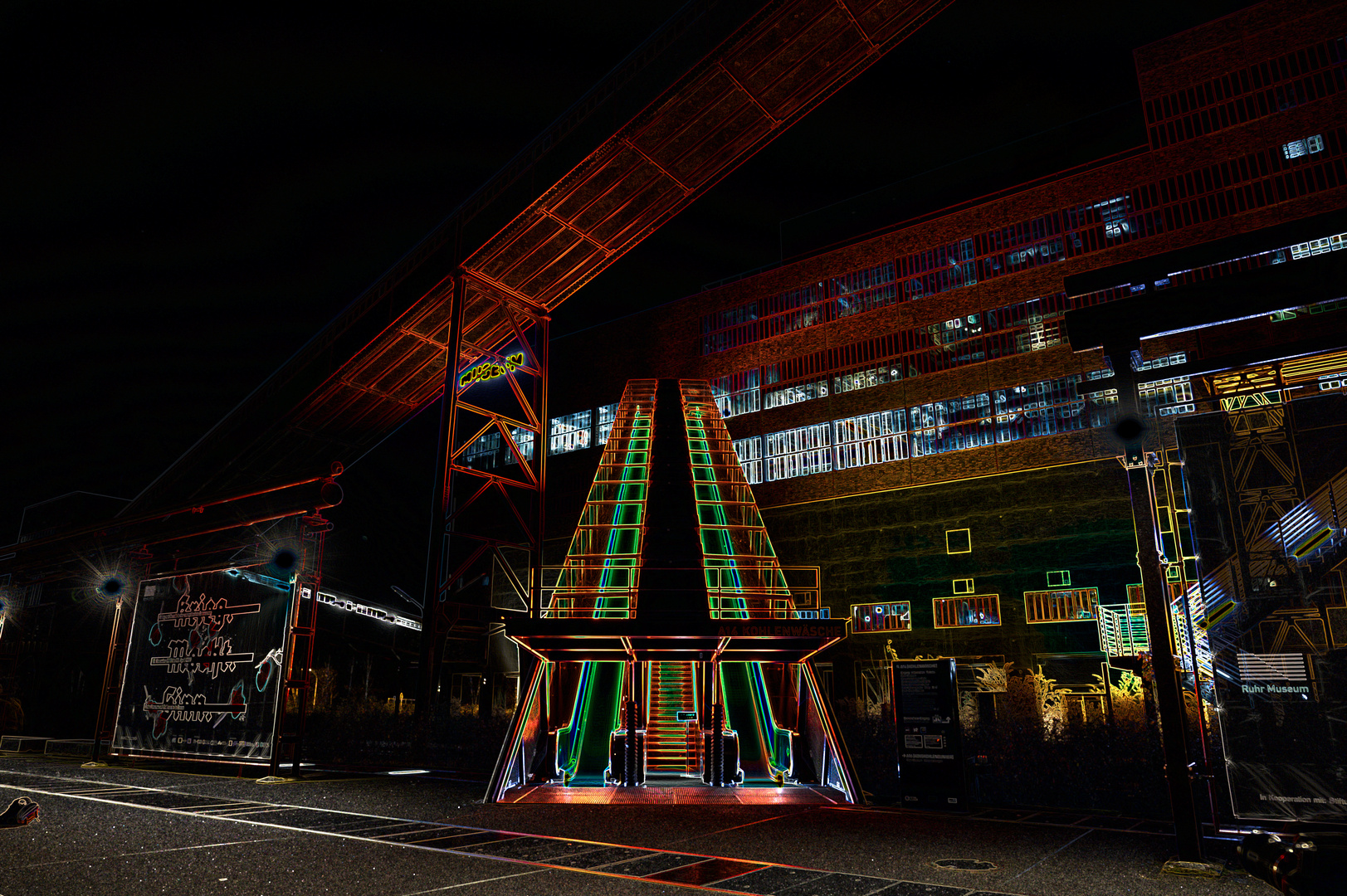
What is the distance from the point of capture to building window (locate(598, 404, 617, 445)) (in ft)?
122

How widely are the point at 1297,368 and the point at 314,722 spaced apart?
77.9 feet

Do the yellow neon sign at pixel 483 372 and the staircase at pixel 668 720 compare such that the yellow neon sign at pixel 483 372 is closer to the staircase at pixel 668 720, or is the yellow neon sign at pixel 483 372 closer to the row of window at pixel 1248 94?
the staircase at pixel 668 720

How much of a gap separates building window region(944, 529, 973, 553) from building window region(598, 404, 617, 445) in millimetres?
16794

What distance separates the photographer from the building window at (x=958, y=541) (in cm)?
2730

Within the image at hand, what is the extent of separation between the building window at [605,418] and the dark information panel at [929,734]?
2550 cm

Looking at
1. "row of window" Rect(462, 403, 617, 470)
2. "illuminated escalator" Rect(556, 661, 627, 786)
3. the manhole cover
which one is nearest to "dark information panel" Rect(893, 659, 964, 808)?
the manhole cover

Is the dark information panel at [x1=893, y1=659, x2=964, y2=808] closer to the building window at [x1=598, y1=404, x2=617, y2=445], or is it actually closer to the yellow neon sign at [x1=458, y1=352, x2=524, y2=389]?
the yellow neon sign at [x1=458, y1=352, x2=524, y2=389]

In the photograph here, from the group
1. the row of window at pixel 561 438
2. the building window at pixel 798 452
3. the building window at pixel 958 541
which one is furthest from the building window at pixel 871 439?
the row of window at pixel 561 438

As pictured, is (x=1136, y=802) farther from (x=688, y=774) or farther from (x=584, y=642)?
(x=584, y=642)

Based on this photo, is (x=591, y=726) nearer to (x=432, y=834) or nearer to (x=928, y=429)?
(x=432, y=834)

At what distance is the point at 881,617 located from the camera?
2873 cm

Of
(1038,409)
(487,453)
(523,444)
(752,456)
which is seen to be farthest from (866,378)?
(487,453)

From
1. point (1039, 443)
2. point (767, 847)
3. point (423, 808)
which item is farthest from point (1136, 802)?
point (1039, 443)

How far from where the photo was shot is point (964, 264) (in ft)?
95.5
